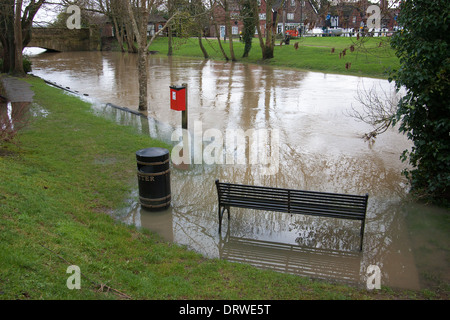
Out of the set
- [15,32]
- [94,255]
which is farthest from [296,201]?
[15,32]

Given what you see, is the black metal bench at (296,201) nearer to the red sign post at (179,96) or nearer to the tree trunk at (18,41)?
the red sign post at (179,96)

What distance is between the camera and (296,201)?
6.42m

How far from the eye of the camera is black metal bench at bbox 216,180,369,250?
20.2ft

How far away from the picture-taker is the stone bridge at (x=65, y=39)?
5141cm

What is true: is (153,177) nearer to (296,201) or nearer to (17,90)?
(296,201)

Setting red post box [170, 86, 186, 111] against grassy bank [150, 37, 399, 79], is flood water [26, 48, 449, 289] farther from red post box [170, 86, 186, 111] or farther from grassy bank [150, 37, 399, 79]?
grassy bank [150, 37, 399, 79]

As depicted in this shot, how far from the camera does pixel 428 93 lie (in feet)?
24.4

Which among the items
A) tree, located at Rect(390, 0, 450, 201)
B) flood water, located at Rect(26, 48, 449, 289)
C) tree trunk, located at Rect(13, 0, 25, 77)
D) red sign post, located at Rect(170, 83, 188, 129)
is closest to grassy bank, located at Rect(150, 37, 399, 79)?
flood water, located at Rect(26, 48, 449, 289)

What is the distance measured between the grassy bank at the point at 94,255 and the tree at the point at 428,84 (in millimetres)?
3507

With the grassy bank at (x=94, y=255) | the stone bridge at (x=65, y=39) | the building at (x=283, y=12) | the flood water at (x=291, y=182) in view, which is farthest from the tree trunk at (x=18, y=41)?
the stone bridge at (x=65, y=39)

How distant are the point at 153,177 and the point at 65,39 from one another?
177 ft

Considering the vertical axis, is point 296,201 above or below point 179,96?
below

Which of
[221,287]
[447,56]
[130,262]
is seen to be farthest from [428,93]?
[130,262]
